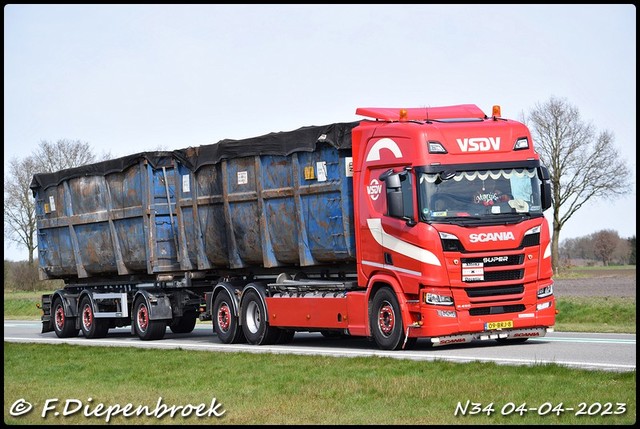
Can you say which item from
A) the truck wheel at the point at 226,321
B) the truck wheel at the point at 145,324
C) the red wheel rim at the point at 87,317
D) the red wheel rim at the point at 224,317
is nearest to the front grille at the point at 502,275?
the truck wheel at the point at 226,321

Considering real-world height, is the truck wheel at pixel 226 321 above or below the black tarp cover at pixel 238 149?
below

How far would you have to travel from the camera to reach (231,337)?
22.3 m

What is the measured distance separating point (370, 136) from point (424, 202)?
5.81 feet

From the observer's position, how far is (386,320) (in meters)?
18.5

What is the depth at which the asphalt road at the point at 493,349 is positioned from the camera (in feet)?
51.3

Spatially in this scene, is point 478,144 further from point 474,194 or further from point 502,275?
point 502,275

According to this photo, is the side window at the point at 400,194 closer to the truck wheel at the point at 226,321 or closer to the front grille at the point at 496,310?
the front grille at the point at 496,310

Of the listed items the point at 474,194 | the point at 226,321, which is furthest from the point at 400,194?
the point at 226,321

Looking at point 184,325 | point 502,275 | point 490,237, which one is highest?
point 490,237

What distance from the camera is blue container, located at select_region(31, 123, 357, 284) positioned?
65.2ft

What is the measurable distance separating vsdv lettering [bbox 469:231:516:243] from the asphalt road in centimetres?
171

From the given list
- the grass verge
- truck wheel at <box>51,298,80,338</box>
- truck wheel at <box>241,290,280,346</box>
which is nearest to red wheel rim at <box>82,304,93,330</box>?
truck wheel at <box>51,298,80,338</box>

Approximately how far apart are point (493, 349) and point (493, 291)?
93 cm

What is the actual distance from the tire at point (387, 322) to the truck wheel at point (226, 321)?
14.0 ft
